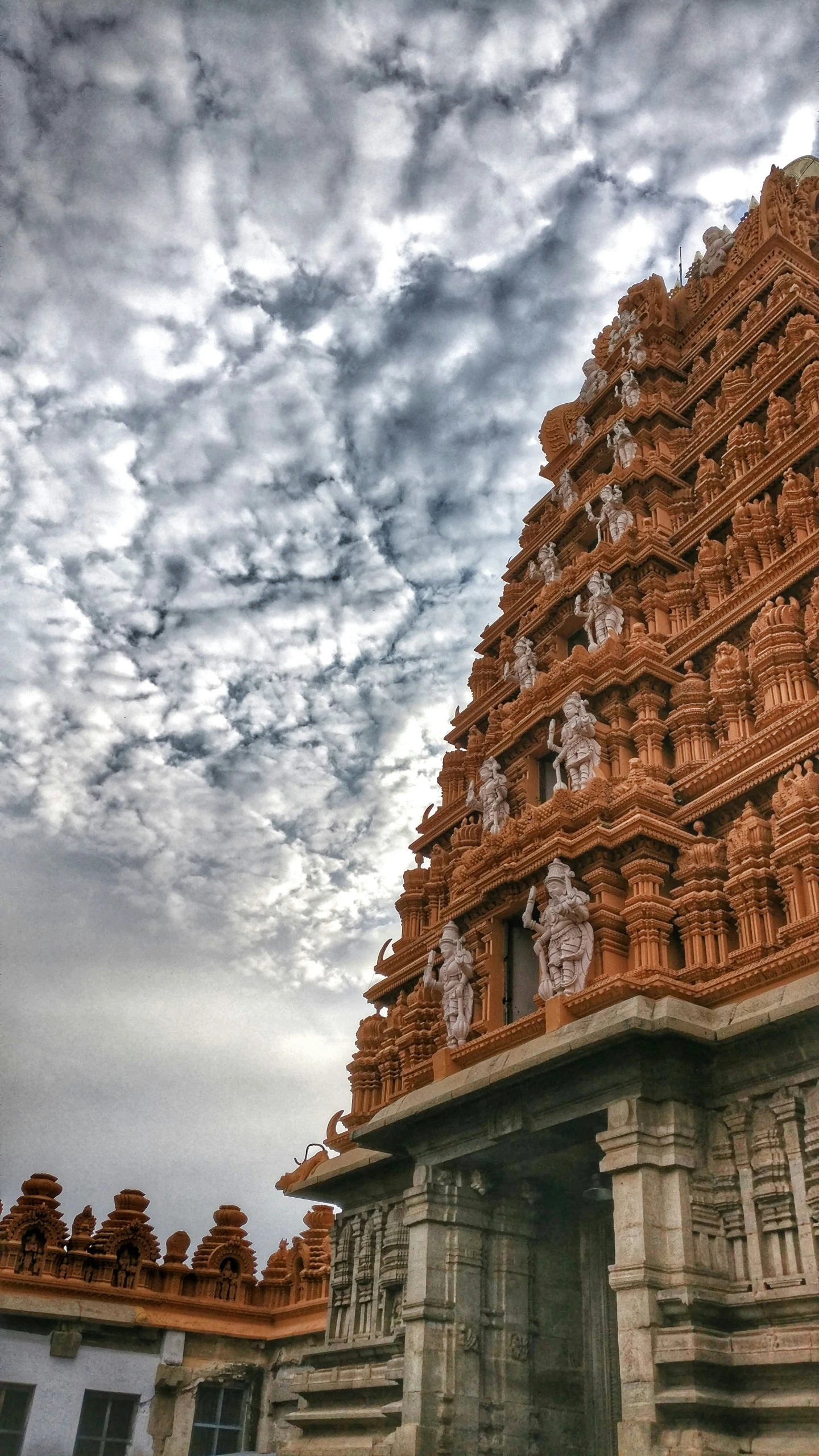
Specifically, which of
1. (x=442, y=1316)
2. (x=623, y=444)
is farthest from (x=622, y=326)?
(x=442, y=1316)

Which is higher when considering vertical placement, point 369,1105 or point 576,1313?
point 369,1105

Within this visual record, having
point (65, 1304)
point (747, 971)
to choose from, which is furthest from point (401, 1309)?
point (65, 1304)

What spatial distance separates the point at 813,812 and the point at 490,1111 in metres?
4.77

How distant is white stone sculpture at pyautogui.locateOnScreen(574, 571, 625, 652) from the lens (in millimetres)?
18000

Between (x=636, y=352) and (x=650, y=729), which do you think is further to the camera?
(x=636, y=352)

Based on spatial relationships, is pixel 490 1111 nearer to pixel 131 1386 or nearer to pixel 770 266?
pixel 131 1386

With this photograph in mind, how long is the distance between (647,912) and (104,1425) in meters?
15.8

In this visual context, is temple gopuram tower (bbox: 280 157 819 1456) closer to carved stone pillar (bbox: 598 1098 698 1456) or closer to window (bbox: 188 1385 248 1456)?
carved stone pillar (bbox: 598 1098 698 1456)

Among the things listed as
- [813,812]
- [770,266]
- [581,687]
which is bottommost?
[813,812]

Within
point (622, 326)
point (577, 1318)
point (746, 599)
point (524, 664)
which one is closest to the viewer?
point (577, 1318)

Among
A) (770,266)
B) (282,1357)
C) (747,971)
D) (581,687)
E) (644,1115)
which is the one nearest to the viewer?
(644,1115)

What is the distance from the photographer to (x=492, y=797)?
1844 centimetres

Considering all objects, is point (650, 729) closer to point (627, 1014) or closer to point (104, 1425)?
point (627, 1014)

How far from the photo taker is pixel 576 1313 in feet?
45.4
